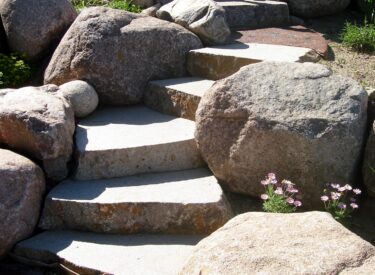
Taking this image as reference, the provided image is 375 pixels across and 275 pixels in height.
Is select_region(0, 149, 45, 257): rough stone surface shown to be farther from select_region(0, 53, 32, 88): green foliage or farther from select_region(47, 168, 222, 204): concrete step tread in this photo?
select_region(0, 53, 32, 88): green foliage

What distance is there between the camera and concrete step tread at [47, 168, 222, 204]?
4.04 m

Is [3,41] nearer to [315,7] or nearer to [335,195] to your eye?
[315,7]

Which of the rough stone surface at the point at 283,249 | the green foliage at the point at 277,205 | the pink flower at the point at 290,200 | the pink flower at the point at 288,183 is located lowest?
the green foliage at the point at 277,205

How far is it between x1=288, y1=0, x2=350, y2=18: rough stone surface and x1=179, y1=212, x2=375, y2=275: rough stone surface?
4.43 metres

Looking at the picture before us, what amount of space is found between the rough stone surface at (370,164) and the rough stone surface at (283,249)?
919 mm

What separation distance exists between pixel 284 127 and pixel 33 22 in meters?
3.16

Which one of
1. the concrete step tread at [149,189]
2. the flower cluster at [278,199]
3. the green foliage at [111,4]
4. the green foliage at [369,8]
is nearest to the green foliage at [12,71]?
the green foliage at [111,4]

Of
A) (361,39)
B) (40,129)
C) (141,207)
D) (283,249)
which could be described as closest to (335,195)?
(283,249)

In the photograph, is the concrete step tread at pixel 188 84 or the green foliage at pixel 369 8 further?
the green foliage at pixel 369 8

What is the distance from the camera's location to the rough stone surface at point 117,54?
5301 mm

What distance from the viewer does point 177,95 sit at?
5.05 metres

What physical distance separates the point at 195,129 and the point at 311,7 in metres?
3.42

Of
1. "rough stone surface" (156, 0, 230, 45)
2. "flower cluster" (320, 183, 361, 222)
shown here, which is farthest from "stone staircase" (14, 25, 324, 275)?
"rough stone surface" (156, 0, 230, 45)

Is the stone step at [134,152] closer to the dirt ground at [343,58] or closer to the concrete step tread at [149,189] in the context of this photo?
the concrete step tread at [149,189]
